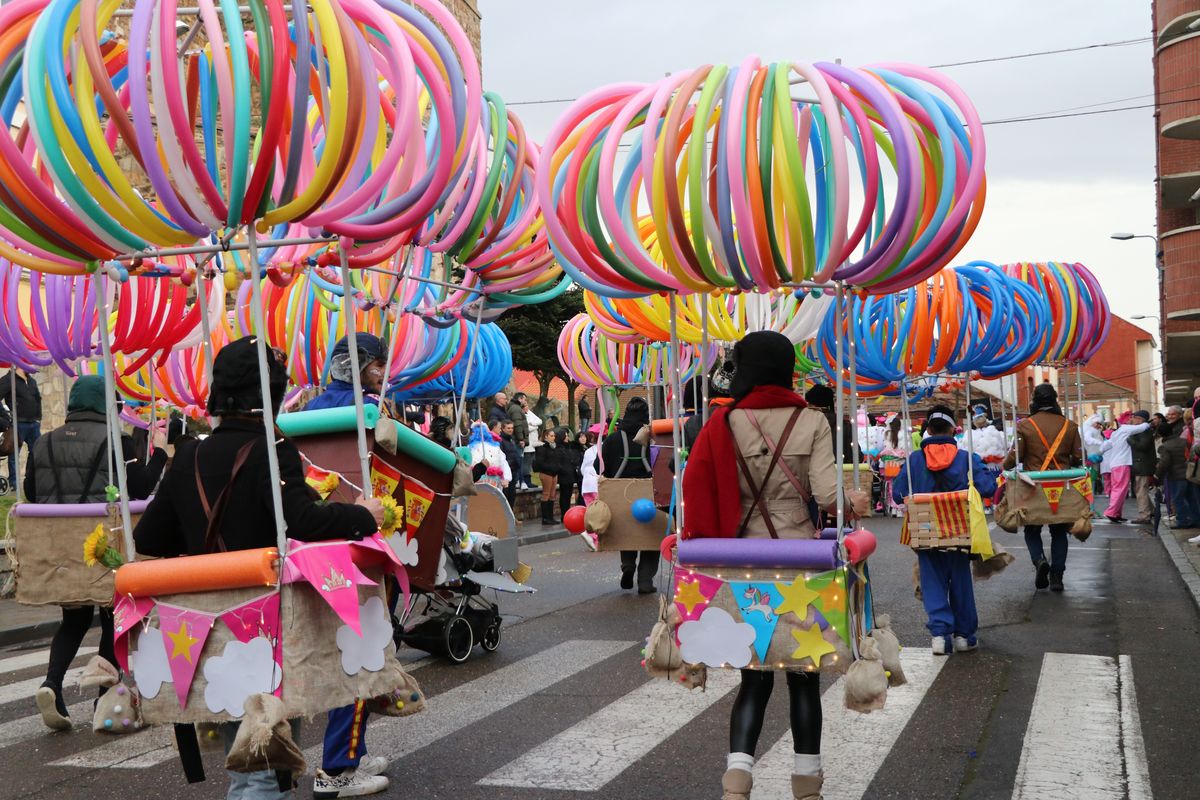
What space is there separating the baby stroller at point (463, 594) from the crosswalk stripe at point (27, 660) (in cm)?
269

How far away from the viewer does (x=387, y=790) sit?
18.8 ft

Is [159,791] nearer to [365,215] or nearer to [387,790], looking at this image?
[387,790]

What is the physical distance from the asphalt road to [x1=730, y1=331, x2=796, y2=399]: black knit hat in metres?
1.78

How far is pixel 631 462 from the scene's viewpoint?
41.4ft

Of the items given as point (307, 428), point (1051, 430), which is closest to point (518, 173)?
point (307, 428)

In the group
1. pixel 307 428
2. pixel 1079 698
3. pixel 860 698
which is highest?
pixel 307 428

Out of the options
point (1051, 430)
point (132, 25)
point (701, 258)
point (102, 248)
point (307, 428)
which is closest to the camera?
point (132, 25)

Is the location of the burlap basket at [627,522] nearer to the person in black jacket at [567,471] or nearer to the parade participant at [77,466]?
the parade participant at [77,466]

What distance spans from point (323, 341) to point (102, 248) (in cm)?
760

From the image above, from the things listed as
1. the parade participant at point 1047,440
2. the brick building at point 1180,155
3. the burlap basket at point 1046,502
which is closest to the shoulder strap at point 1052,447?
the parade participant at point 1047,440

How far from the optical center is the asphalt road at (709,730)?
579cm

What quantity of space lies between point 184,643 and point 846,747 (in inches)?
134

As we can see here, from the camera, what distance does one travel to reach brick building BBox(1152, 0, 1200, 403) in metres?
30.6

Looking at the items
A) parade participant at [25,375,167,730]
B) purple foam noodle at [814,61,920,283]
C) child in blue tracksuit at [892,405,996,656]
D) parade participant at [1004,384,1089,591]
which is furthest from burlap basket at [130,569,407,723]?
parade participant at [1004,384,1089,591]
